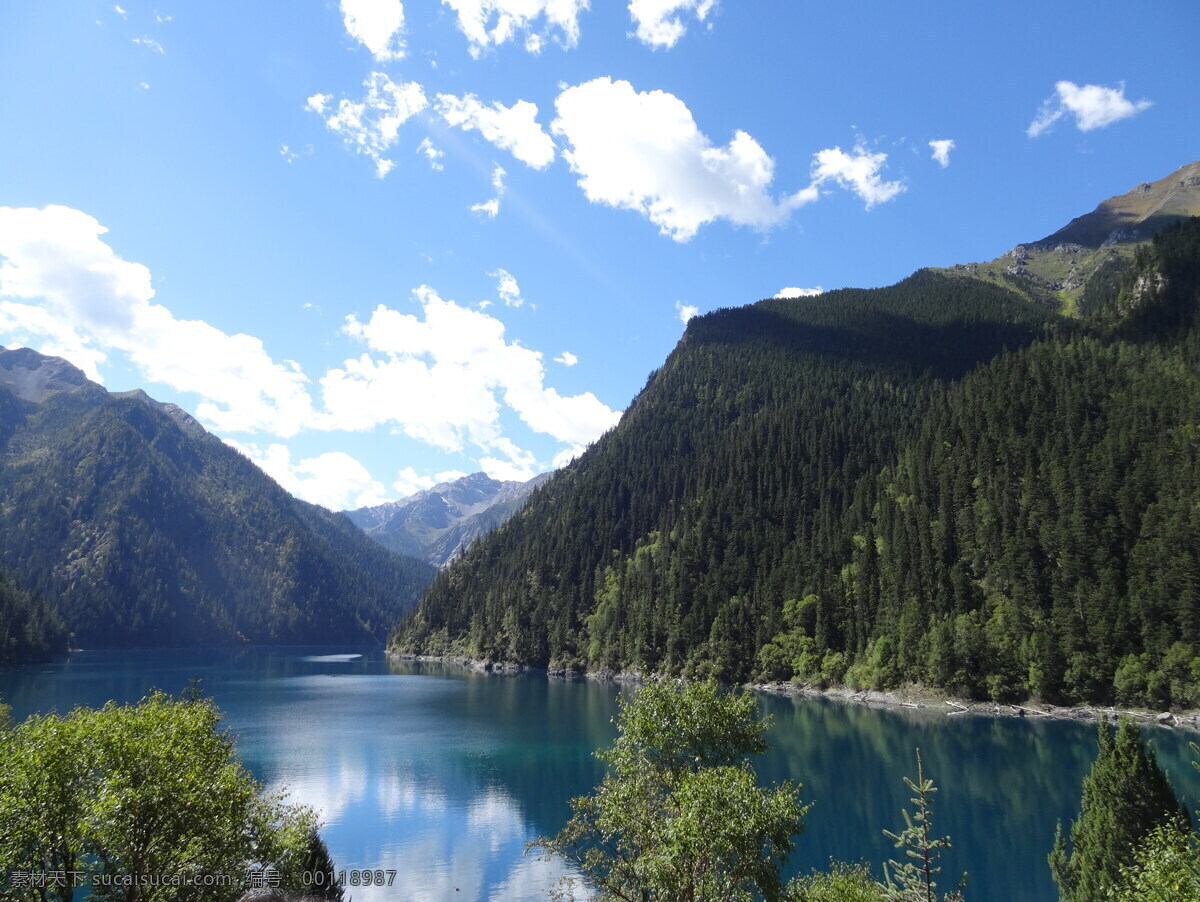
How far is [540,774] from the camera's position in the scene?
65.2m

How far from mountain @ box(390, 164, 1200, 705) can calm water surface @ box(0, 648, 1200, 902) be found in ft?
39.6

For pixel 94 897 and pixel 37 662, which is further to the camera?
pixel 37 662

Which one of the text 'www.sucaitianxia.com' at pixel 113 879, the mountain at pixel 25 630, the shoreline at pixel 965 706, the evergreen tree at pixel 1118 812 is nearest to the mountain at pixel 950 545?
the shoreline at pixel 965 706

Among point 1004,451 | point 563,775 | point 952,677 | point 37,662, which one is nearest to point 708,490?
point 1004,451

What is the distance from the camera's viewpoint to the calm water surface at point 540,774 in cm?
4225

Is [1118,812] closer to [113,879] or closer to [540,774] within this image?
[113,879]

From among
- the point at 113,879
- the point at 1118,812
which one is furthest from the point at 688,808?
the point at 113,879

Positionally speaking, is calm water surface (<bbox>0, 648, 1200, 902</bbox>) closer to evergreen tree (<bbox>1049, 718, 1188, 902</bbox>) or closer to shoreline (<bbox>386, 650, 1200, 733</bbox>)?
shoreline (<bbox>386, 650, 1200, 733</bbox>)

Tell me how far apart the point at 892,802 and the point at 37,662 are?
20652 centimetres

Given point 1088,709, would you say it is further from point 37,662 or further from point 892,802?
point 37,662

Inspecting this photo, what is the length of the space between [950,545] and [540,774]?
85095 millimetres

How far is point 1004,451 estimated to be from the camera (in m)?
123

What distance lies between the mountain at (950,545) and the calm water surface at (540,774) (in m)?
12.1

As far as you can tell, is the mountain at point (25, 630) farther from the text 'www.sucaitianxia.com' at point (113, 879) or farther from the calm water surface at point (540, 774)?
the text 'www.sucaitianxia.com' at point (113, 879)
